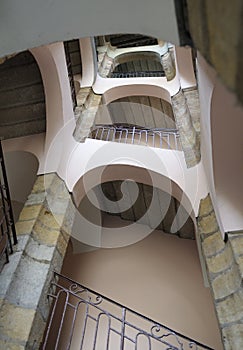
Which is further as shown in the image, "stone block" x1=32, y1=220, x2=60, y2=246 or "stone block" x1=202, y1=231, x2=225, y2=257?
"stone block" x1=32, y1=220, x2=60, y2=246

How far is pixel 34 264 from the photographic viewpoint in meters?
2.98

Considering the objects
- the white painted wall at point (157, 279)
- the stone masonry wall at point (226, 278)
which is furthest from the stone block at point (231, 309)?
the white painted wall at point (157, 279)

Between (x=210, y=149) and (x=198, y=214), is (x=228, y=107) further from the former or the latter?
(x=198, y=214)

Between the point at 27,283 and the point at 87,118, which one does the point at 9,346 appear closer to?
the point at 27,283

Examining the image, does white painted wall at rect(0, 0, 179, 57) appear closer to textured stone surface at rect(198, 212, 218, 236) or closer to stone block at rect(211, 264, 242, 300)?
stone block at rect(211, 264, 242, 300)

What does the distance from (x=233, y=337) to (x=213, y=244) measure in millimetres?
781

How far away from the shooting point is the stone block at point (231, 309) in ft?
7.89

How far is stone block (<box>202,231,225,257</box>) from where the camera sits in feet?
9.35

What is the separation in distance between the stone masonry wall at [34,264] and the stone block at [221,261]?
1.35 m

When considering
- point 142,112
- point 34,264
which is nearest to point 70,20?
point 34,264

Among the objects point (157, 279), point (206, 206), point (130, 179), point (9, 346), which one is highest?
point (130, 179)

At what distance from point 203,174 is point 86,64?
154 inches

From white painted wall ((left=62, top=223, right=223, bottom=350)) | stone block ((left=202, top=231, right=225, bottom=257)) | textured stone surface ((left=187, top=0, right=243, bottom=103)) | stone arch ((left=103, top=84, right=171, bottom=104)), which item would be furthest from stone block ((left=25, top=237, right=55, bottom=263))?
stone arch ((left=103, top=84, right=171, bottom=104))

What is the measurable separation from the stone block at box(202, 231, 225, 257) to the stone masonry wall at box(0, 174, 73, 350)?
133cm
